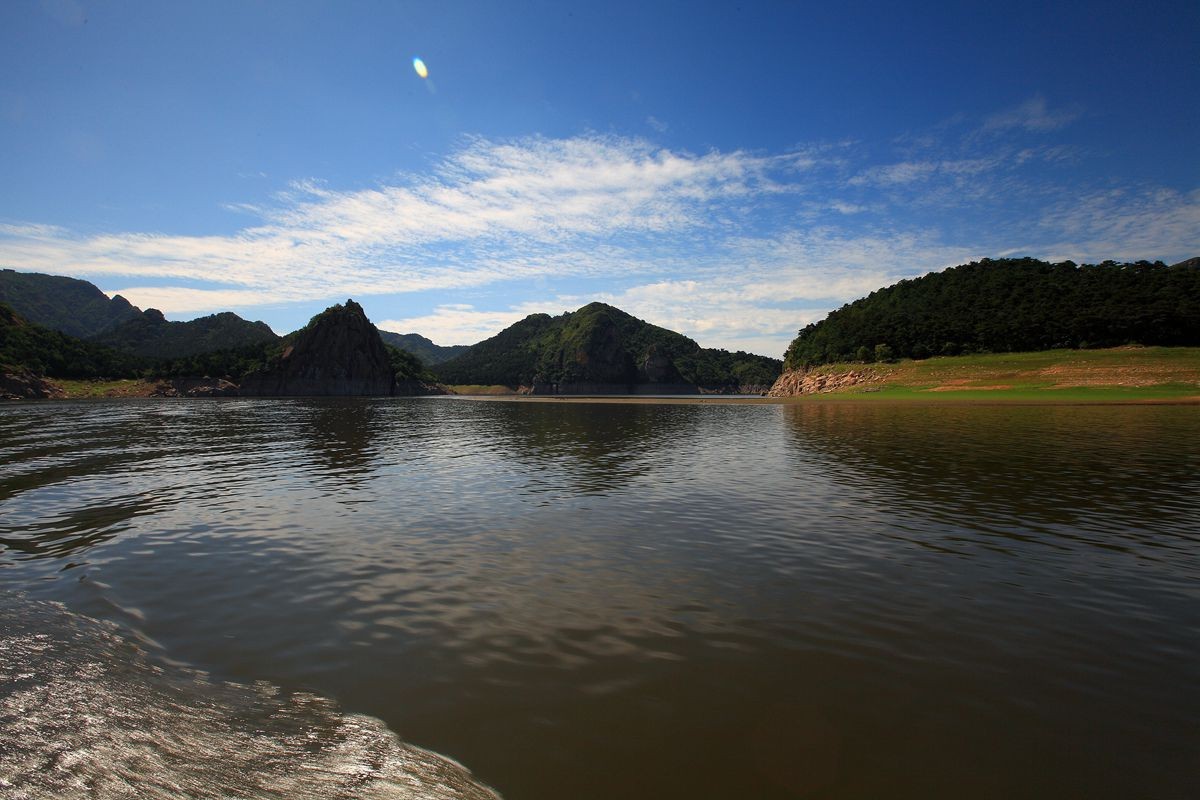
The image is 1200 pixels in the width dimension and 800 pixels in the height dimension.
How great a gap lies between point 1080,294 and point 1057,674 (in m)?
199

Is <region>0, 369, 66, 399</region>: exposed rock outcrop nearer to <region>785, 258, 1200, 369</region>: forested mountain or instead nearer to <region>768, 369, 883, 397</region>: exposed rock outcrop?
<region>768, 369, 883, 397</region>: exposed rock outcrop

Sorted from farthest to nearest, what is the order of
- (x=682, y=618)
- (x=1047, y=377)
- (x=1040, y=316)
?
(x=1040, y=316)
(x=1047, y=377)
(x=682, y=618)

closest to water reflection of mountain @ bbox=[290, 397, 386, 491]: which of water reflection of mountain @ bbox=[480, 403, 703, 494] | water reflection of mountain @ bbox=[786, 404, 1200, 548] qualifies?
water reflection of mountain @ bbox=[480, 403, 703, 494]

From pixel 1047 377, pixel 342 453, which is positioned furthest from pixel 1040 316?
pixel 342 453

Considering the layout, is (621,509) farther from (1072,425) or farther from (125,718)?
(1072,425)

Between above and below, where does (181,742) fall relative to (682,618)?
above

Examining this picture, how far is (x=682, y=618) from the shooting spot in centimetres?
1048

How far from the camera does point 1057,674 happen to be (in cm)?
816

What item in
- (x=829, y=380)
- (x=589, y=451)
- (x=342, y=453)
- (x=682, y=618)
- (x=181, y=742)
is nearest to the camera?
(x=181, y=742)

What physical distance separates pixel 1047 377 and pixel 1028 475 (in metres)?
117

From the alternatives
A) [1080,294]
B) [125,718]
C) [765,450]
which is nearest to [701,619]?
[125,718]

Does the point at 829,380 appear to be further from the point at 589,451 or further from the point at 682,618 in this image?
the point at 682,618

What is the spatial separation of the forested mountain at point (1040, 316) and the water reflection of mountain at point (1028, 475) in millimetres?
111460

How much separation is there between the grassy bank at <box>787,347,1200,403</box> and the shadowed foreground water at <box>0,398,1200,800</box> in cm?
9873
